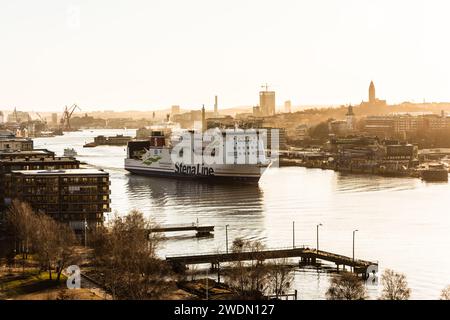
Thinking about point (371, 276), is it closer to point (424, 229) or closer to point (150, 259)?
point (150, 259)

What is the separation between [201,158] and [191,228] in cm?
1439

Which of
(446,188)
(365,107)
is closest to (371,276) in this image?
(446,188)

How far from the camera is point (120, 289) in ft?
32.8

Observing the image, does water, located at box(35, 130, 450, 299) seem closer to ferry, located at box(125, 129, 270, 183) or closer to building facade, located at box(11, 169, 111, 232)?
ferry, located at box(125, 129, 270, 183)

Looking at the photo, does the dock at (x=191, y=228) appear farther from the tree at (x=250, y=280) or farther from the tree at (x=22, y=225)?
the tree at (x=250, y=280)

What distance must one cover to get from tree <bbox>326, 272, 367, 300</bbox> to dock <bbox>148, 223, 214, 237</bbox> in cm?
533

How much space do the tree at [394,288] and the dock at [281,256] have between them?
4.37 ft

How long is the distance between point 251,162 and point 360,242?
1405cm

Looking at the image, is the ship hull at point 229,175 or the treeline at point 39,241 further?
the ship hull at point 229,175

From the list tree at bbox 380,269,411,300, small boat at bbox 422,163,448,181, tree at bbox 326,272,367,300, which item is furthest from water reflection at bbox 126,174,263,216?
tree at bbox 380,269,411,300

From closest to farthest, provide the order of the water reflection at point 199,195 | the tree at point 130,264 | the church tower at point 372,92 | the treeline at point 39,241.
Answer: the tree at point 130,264 < the treeline at point 39,241 < the water reflection at point 199,195 < the church tower at point 372,92

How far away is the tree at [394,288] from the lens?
9.76 meters

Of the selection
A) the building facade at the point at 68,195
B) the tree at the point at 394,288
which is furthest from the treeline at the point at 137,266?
the building facade at the point at 68,195

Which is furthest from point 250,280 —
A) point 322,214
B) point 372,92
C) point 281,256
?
point 372,92
